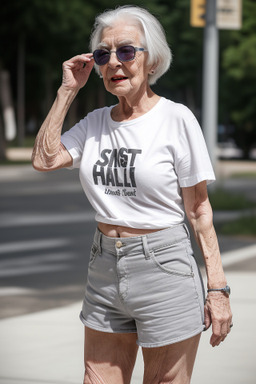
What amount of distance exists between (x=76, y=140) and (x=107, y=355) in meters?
0.78

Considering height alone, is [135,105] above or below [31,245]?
above

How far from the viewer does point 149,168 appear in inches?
129

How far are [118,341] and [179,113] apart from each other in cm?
84

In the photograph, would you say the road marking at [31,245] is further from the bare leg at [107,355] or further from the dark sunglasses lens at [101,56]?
the dark sunglasses lens at [101,56]

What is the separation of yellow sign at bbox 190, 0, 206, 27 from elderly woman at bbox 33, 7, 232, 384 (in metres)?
11.3

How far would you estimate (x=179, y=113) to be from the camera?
3340mm

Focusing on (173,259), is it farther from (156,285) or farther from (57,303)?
(57,303)

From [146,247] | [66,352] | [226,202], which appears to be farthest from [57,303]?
[226,202]

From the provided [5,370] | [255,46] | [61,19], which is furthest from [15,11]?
[5,370]

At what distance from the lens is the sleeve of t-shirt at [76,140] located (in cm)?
354

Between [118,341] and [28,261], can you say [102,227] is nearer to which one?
[118,341]

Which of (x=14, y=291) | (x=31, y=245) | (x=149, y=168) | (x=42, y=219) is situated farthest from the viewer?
(x=42, y=219)

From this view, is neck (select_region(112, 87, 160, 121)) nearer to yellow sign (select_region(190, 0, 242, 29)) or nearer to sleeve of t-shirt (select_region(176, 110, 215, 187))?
sleeve of t-shirt (select_region(176, 110, 215, 187))

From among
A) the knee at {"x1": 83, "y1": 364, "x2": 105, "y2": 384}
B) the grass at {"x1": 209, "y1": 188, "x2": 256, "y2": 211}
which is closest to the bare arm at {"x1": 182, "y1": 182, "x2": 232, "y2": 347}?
the knee at {"x1": 83, "y1": 364, "x2": 105, "y2": 384}
